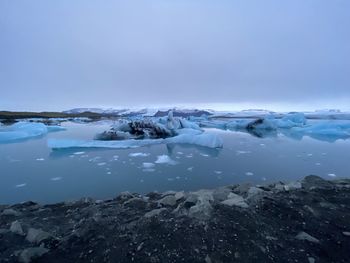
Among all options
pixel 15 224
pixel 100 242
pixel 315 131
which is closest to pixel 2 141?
pixel 15 224

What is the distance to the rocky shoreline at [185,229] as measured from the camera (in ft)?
4.63

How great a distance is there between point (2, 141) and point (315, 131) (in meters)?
15.2

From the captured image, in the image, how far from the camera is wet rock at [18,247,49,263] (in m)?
1.37

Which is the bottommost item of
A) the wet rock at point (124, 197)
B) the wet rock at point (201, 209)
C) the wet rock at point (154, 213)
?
the wet rock at point (124, 197)

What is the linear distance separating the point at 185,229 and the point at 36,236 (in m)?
1.13

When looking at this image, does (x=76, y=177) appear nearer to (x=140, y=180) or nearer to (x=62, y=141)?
(x=140, y=180)

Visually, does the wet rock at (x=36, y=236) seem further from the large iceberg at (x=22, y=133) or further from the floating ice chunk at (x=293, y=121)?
the floating ice chunk at (x=293, y=121)

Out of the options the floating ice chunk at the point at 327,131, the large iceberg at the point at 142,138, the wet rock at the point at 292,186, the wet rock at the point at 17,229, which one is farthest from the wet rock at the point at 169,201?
the floating ice chunk at the point at 327,131

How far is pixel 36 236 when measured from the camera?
1.62m

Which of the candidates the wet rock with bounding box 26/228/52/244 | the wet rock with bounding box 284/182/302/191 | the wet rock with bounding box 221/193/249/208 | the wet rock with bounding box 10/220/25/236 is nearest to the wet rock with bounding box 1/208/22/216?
the wet rock with bounding box 10/220/25/236

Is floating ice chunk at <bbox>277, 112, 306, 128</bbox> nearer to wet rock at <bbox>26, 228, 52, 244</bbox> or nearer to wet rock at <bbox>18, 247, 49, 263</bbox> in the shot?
wet rock at <bbox>26, 228, 52, 244</bbox>

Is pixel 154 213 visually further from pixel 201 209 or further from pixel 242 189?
pixel 242 189

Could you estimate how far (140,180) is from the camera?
3.52 metres

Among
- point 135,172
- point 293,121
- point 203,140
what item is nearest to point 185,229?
point 135,172
